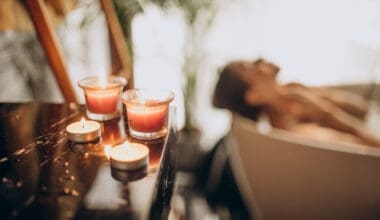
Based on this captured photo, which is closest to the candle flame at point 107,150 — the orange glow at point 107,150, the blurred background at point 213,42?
the orange glow at point 107,150

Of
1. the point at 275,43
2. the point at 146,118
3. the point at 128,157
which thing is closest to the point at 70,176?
the point at 128,157

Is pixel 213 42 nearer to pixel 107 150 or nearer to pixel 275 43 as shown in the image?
pixel 275 43

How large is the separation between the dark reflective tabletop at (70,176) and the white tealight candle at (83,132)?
14 millimetres

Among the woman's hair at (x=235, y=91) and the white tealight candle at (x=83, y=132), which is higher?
the white tealight candle at (x=83, y=132)

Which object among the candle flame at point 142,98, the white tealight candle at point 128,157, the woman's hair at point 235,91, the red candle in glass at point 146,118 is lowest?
the woman's hair at point 235,91

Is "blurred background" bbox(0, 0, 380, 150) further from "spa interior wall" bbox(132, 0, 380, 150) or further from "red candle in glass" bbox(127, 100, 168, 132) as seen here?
"red candle in glass" bbox(127, 100, 168, 132)

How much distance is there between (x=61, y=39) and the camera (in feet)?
6.00

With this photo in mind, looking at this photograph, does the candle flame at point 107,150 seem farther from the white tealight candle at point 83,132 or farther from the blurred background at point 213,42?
the blurred background at point 213,42

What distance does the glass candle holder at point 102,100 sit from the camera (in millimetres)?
930

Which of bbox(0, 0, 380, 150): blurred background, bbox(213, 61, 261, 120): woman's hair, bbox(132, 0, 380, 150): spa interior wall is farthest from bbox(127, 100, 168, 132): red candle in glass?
bbox(132, 0, 380, 150): spa interior wall

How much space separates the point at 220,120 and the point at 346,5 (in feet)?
3.99

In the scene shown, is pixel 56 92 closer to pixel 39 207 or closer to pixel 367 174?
pixel 39 207

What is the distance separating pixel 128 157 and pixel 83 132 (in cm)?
16

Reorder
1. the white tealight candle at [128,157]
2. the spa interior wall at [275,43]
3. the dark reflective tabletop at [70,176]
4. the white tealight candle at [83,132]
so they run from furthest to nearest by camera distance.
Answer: the spa interior wall at [275,43]
the white tealight candle at [83,132]
the white tealight candle at [128,157]
the dark reflective tabletop at [70,176]
